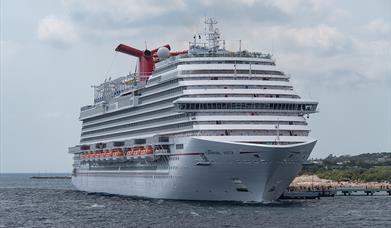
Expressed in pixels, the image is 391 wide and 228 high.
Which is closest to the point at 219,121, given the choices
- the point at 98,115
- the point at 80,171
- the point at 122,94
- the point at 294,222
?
the point at 294,222

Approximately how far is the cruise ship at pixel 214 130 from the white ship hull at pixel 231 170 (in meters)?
0.09

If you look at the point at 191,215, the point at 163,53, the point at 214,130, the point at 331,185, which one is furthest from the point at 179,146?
the point at 331,185

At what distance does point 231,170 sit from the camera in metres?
74.0

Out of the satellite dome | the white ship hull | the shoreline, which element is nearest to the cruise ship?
the white ship hull

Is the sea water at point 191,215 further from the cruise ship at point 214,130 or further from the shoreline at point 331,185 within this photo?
the shoreline at point 331,185

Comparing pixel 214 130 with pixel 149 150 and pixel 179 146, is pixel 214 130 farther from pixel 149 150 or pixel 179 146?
pixel 149 150

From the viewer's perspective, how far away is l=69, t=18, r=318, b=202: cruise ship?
74062 mm

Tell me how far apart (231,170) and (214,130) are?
4.27m

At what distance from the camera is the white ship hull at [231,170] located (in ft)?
239

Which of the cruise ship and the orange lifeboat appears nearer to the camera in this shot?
the cruise ship

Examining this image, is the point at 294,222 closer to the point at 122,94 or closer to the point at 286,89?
the point at 286,89

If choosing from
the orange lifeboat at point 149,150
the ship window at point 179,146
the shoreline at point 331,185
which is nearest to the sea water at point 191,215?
the orange lifeboat at point 149,150

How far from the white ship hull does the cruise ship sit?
0.31 feet

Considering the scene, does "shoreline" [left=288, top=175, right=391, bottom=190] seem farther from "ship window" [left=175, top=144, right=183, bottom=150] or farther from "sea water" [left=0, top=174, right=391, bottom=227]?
"ship window" [left=175, top=144, right=183, bottom=150]
